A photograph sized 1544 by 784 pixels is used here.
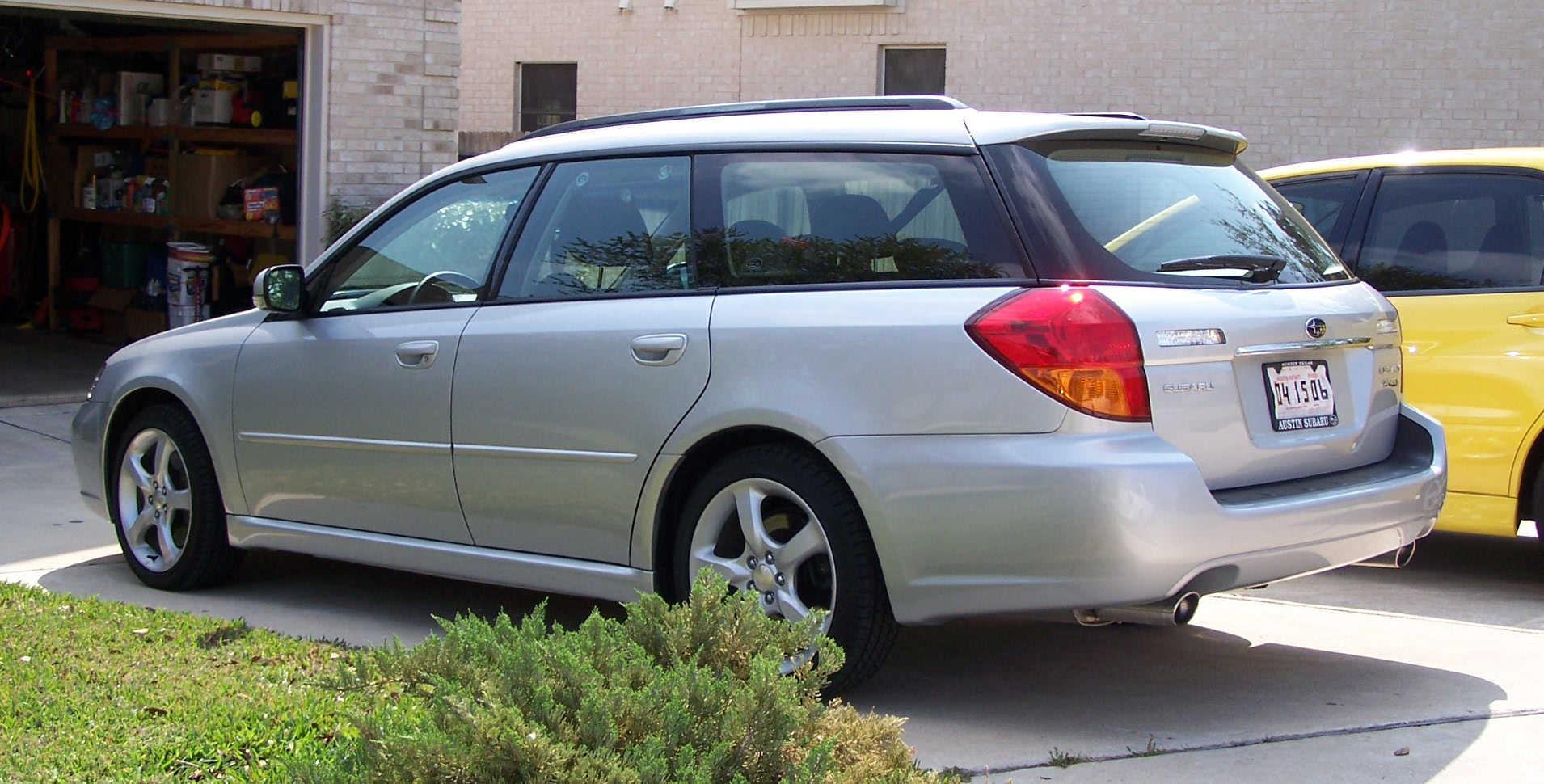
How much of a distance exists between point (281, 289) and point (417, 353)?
74 centimetres

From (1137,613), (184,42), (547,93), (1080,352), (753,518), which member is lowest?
(1137,613)

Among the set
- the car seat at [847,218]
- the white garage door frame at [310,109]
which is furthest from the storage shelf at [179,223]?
the car seat at [847,218]

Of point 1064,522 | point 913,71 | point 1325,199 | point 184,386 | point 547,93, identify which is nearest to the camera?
point 1064,522

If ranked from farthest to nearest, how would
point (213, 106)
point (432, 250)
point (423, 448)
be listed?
point (213, 106) → point (432, 250) → point (423, 448)

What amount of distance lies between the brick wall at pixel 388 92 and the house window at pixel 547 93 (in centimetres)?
Result: 855

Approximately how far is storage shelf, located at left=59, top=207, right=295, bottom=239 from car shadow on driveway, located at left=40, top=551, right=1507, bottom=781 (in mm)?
5979

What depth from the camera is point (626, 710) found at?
2.81 m

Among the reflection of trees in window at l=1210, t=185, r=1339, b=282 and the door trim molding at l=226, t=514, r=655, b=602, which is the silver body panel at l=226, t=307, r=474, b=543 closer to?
the door trim molding at l=226, t=514, r=655, b=602

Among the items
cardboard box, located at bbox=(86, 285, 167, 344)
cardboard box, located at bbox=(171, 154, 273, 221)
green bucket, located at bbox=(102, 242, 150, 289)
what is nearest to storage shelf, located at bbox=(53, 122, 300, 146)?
cardboard box, located at bbox=(171, 154, 273, 221)

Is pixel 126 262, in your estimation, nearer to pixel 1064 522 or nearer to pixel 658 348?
pixel 658 348

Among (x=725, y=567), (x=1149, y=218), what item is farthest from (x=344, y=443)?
(x=1149, y=218)

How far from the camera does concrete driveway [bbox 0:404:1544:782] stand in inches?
161

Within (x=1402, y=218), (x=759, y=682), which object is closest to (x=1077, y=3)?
(x=1402, y=218)

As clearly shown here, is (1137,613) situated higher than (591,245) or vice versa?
(591,245)
